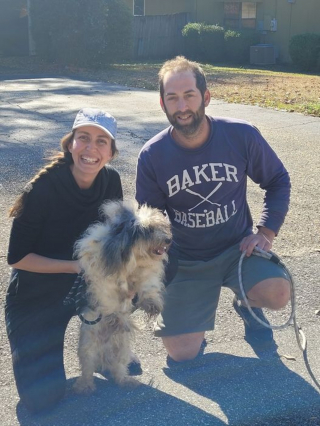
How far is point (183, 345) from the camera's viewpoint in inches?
151

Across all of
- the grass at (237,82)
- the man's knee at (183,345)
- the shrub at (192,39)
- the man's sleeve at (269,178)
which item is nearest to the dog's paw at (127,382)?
the man's knee at (183,345)

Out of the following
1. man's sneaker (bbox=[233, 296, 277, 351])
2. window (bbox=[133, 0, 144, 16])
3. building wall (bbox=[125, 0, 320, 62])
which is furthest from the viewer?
window (bbox=[133, 0, 144, 16])

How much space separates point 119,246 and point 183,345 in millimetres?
1177

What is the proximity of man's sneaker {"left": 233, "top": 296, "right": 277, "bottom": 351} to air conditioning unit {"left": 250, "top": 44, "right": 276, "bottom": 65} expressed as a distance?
23.2 m

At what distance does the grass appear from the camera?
13312mm

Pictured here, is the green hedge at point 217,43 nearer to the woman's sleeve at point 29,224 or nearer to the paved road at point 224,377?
the paved road at point 224,377

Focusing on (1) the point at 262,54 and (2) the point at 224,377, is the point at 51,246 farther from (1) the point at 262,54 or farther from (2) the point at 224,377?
(1) the point at 262,54

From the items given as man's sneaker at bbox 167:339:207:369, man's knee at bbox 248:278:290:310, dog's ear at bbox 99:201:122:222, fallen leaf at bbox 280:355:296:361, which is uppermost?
dog's ear at bbox 99:201:122:222

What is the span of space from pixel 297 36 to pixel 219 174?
72.9 feet

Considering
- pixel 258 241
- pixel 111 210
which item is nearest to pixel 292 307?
pixel 258 241

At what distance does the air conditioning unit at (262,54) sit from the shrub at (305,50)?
1377mm

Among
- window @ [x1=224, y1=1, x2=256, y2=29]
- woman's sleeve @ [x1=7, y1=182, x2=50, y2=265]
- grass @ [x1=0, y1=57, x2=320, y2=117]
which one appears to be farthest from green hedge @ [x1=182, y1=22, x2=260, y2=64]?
woman's sleeve @ [x1=7, y1=182, x2=50, y2=265]

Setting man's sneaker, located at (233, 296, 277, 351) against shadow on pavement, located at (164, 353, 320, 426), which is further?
man's sneaker, located at (233, 296, 277, 351)

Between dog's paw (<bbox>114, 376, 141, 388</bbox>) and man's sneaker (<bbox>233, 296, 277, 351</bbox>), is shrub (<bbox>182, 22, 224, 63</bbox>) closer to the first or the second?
man's sneaker (<bbox>233, 296, 277, 351</bbox>)
